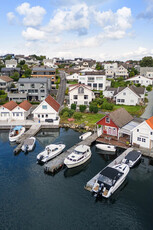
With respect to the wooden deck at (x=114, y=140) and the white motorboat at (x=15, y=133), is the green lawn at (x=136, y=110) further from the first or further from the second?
the white motorboat at (x=15, y=133)

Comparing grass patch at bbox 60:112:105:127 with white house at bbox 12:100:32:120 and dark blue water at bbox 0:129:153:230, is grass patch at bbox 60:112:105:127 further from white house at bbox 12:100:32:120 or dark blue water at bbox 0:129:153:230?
dark blue water at bbox 0:129:153:230

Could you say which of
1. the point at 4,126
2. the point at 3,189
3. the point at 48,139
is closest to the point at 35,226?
the point at 3,189

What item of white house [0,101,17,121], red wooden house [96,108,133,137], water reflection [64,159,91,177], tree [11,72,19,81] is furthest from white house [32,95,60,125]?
tree [11,72,19,81]

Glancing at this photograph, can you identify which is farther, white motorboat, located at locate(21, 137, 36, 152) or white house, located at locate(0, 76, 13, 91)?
white house, located at locate(0, 76, 13, 91)

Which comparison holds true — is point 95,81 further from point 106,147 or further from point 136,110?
point 106,147

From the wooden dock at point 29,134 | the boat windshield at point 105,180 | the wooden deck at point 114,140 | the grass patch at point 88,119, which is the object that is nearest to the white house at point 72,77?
the grass patch at point 88,119

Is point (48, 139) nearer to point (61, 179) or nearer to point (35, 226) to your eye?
point (61, 179)

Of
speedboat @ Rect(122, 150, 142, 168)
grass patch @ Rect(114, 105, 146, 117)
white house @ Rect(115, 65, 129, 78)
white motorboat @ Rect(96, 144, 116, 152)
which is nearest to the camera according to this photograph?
speedboat @ Rect(122, 150, 142, 168)
